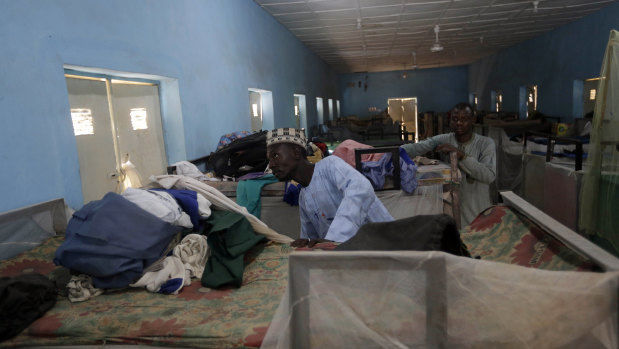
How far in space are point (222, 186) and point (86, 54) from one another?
67.0 inches

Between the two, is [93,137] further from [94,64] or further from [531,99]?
[531,99]

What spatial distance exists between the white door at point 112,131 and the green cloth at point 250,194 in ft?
2.86

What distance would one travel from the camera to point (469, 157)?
424cm

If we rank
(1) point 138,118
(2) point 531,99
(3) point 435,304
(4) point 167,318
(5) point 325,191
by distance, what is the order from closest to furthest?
(3) point 435,304, (4) point 167,318, (5) point 325,191, (1) point 138,118, (2) point 531,99

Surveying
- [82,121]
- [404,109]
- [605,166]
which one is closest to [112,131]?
[82,121]

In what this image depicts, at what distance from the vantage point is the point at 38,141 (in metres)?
2.50

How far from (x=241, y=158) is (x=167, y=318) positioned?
109 inches

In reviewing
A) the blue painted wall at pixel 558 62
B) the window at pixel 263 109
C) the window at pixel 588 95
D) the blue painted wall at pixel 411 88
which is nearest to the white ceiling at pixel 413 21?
the blue painted wall at pixel 558 62

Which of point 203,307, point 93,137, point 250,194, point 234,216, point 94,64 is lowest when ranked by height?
point 203,307

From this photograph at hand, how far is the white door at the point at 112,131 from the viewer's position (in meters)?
3.05

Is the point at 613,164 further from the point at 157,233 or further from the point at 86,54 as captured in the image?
the point at 86,54

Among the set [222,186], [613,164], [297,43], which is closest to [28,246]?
[222,186]

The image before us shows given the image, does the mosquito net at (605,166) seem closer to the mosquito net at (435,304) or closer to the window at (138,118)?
the mosquito net at (435,304)

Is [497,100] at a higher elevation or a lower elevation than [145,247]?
higher
